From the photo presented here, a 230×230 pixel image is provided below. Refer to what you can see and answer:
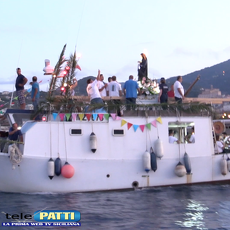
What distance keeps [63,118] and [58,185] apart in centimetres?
210

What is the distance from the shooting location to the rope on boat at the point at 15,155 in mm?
12891

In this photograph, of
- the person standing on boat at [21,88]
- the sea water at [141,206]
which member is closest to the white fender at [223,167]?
the sea water at [141,206]

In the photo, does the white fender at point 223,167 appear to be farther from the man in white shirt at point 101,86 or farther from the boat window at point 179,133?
the man in white shirt at point 101,86

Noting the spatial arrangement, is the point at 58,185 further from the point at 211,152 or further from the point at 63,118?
the point at 211,152

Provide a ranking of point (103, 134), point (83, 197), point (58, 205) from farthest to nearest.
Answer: point (103, 134) < point (83, 197) < point (58, 205)

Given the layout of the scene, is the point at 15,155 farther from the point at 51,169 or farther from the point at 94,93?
the point at 94,93

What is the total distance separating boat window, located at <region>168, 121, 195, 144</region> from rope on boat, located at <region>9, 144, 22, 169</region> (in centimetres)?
509

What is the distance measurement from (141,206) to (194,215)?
1.64m

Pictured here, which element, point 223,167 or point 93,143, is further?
point 223,167

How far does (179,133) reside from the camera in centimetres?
1582

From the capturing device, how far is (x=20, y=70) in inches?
604

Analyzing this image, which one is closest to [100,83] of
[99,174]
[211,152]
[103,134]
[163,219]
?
[103,134]

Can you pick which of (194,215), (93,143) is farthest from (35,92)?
(194,215)

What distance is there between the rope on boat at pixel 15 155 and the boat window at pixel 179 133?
5085 millimetres
